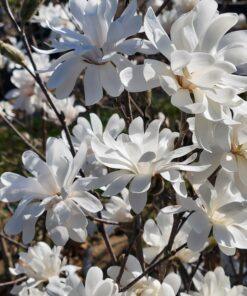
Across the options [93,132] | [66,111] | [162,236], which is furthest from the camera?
Result: [66,111]

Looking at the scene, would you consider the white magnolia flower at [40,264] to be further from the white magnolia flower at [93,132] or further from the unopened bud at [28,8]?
the unopened bud at [28,8]

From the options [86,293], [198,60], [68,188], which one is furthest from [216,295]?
[198,60]

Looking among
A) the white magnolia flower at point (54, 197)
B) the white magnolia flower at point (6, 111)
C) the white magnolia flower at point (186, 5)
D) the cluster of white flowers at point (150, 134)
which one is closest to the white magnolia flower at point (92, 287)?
the cluster of white flowers at point (150, 134)

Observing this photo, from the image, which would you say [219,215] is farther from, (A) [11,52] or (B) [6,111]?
(B) [6,111]

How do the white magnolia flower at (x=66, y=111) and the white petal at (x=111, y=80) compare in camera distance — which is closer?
the white petal at (x=111, y=80)

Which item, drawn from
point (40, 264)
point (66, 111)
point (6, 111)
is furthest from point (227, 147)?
point (66, 111)

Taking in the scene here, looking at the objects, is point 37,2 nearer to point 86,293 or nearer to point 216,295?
point 86,293
